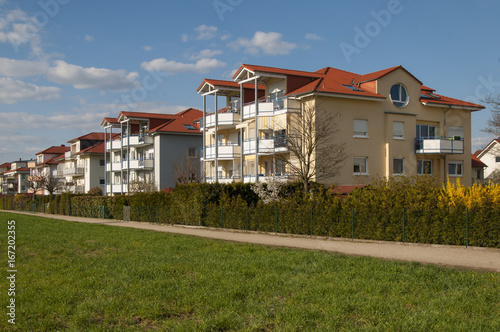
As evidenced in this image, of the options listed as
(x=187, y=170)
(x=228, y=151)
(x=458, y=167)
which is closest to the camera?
(x=458, y=167)

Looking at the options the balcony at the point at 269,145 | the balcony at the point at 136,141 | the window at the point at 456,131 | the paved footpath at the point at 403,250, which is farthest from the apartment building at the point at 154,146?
the paved footpath at the point at 403,250

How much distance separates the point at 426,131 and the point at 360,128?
295 inches

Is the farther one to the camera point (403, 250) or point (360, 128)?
point (360, 128)

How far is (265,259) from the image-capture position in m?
14.6

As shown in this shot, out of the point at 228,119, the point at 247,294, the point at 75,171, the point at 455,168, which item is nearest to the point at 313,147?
the point at 228,119

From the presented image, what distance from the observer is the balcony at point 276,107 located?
3725 cm

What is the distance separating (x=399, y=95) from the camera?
40.1 m

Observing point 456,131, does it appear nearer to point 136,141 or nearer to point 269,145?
point 269,145

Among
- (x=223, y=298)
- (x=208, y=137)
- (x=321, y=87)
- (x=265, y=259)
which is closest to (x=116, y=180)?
(x=208, y=137)

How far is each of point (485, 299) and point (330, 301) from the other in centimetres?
280

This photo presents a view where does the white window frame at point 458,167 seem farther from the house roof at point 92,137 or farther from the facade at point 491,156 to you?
the house roof at point 92,137

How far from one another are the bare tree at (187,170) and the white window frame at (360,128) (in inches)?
677

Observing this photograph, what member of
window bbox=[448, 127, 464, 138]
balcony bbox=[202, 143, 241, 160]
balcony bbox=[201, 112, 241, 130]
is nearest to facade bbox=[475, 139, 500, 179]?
window bbox=[448, 127, 464, 138]

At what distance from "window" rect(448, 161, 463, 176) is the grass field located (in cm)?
3122
